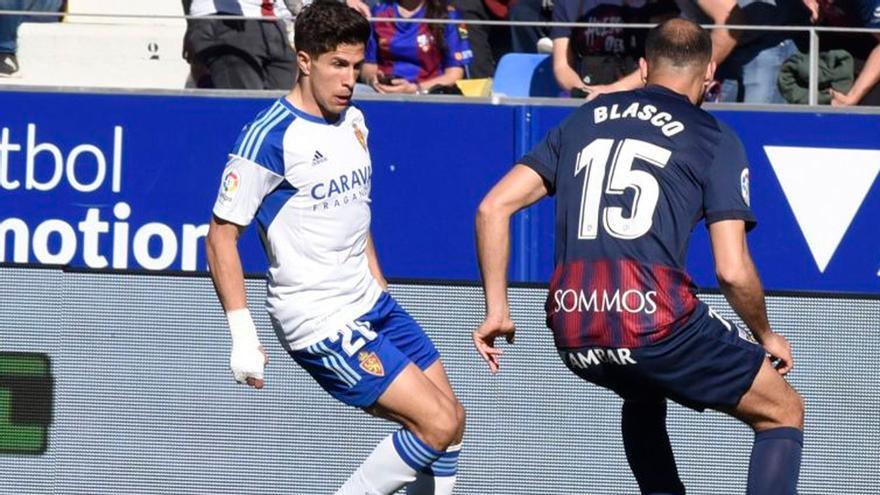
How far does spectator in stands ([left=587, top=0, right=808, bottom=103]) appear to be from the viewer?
7.98 metres

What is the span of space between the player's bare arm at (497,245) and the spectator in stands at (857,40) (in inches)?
118

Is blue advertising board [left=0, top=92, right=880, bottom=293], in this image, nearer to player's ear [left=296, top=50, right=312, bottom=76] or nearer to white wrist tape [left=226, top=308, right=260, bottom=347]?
player's ear [left=296, top=50, right=312, bottom=76]

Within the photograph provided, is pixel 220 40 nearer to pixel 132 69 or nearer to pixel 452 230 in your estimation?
pixel 132 69

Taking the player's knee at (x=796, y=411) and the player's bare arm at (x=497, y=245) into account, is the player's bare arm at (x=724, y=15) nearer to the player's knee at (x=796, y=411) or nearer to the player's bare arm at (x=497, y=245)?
the player's bare arm at (x=497, y=245)

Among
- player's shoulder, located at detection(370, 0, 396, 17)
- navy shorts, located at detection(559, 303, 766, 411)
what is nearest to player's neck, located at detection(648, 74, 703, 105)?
navy shorts, located at detection(559, 303, 766, 411)

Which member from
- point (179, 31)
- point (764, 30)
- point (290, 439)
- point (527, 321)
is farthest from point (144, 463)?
point (764, 30)

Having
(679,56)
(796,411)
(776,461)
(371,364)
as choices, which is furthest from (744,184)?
(371,364)

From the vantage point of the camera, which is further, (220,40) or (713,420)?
(220,40)

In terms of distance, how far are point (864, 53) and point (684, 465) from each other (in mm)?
2308

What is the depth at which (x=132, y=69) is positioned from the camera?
838 centimetres

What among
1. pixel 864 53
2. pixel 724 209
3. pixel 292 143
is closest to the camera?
pixel 724 209

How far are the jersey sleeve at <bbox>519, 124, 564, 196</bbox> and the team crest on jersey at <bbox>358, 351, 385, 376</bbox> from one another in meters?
0.85

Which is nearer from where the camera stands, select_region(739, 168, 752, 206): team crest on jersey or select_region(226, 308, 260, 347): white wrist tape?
select_region(739, 168, 752, 206): team crest on jersey

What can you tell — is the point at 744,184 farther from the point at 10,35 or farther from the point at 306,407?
the point at 10,35
